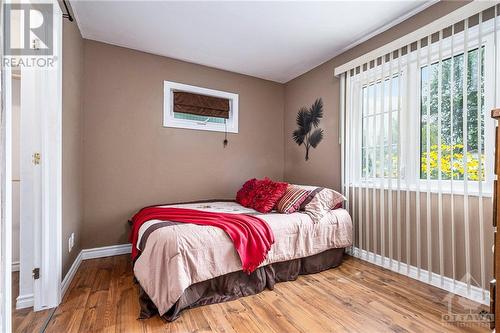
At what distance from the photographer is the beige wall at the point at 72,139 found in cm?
205

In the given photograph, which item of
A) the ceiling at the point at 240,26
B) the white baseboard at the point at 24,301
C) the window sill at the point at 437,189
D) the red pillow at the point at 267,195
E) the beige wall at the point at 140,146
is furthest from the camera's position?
the beige wall at the point at 140,146

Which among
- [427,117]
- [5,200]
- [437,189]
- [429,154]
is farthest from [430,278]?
[5,200]

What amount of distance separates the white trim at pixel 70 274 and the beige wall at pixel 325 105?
2.92 metres

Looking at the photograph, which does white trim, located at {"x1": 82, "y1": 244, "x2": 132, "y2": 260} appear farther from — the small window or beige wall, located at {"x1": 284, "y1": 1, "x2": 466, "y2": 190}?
beige wall, located at {"x1": 284, "y1": 1, "x2": 466, "y2": 190}

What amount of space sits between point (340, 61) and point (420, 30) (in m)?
1.00

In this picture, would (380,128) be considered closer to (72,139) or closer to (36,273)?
(72,139)

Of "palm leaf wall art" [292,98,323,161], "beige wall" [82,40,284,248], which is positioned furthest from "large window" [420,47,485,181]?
"beige wall" [82,40,284,248]

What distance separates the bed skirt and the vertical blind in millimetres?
731

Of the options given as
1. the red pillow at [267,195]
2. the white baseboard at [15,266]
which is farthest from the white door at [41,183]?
the red pillow at [267,195]

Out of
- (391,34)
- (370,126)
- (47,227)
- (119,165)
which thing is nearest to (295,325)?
(47,227)

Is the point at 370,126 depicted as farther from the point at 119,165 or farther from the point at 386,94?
the point at 119,165

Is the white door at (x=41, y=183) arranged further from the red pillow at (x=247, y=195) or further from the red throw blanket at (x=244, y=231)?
the red pillow at (x=247, y=195)

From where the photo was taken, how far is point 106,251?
9.43ft

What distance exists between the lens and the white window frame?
1823 mm
